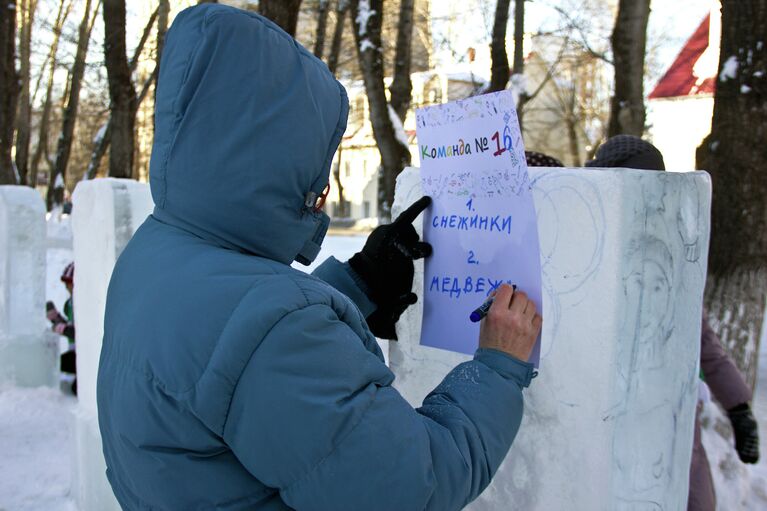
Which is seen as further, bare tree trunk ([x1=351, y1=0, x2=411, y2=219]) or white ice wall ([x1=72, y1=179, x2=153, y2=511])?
bare tree trunk ([x1=351, y1=0, x2=411, y2=219])

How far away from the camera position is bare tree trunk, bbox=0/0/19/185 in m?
10.4

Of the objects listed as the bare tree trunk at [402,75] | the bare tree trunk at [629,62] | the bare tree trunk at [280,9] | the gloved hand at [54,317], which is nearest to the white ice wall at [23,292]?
the gloved hand at [54,317]

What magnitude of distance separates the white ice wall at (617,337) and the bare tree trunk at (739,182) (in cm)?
278

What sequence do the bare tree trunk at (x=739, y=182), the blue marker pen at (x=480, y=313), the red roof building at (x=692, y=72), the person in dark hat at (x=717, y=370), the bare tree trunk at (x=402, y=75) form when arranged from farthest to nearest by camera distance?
the red roof building at (x=692, y=72) < the bare tree trunk at (x=402, y=75) < the bare tree trunk at (x=739, y=182) < the person in dark hat at (x=717, y=370) < the blue marker pen at (x=480, y=313)

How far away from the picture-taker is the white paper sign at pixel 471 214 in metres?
1.72

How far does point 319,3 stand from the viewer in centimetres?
1322

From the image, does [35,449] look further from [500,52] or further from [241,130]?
[500,52]

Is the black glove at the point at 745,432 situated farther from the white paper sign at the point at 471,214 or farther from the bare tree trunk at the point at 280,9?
the bare tree trunk at the point at 280,9

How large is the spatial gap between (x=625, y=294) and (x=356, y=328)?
813mm

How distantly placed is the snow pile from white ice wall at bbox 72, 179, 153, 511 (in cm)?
25

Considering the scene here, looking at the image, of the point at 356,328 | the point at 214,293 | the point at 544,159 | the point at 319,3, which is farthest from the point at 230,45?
the point at 319,3

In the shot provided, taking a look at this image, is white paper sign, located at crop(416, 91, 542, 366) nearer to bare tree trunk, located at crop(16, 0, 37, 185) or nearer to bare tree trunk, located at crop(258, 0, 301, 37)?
bare tree trunk, located at crop(258, 0, 301, 37)

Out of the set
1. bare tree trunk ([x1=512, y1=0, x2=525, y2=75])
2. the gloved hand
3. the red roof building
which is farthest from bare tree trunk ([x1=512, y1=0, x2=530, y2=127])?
the red roof building

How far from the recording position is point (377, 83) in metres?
8.32
